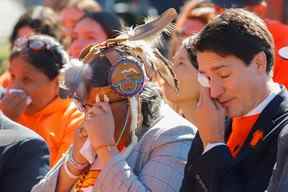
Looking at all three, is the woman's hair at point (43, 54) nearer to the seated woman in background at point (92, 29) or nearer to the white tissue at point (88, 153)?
the seated woman in background at point (92, 29)

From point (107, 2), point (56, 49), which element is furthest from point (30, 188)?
point (107, 2)

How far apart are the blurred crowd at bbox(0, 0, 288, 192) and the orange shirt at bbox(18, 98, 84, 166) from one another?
77cm

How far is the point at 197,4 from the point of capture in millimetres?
6758

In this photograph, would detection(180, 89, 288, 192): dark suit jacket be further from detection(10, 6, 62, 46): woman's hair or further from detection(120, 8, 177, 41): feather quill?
detection(10, 6, 62, 46): woman's hair

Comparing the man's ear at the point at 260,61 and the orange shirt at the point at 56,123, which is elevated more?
the man's ear at the point at 260,61

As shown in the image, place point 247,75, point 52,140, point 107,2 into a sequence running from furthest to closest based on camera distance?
point 107,2, point 52,140, point 247,75

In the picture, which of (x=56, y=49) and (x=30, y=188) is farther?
(x=56, y=49)

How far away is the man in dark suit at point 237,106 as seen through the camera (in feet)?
11.2

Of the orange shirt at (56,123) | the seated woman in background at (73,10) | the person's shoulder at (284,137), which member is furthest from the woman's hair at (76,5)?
the person's shoulder at (284,137)

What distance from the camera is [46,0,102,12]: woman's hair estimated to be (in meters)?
7.62

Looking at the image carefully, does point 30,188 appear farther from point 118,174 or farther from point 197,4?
point 197,4

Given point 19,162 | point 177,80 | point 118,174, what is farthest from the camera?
point 177,80

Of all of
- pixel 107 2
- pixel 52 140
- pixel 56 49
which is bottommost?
pixel 107 2

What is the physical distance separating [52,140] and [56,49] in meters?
0.58
